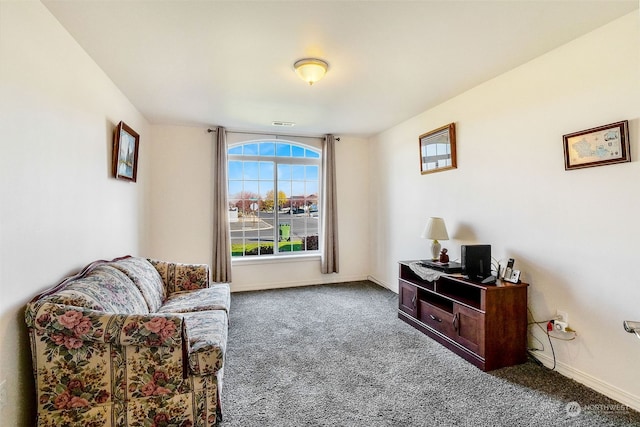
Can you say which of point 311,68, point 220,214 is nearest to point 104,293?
point 311,68

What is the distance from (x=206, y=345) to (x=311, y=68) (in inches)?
82.6

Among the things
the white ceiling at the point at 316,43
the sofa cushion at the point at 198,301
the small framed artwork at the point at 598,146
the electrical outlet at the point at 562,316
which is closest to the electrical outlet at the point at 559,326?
the electrical outlet at the point at 562,316

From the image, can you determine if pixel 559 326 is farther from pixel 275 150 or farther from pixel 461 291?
pixel 275 150

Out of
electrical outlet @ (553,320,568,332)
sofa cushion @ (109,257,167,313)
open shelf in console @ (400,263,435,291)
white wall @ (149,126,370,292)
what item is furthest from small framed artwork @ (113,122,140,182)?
electrical outlet @ (553,320,568,332)

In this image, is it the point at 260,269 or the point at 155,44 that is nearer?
the point at 155,44

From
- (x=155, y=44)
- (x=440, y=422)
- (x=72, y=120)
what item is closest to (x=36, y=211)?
(x=72, y=120)

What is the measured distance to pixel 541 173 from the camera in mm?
2465

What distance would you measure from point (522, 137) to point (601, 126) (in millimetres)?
578

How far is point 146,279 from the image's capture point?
264 cm

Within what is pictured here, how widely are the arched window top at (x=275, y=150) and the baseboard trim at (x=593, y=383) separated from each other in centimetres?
391

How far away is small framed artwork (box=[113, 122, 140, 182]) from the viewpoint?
2.84 m

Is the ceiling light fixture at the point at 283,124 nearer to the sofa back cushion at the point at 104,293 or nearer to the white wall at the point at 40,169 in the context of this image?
the white wall at the point at 40,169

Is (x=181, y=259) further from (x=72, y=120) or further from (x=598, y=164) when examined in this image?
(x=598, y=164)

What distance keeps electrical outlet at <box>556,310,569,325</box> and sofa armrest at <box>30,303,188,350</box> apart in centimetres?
264
